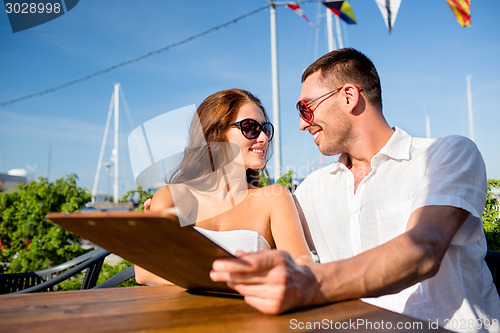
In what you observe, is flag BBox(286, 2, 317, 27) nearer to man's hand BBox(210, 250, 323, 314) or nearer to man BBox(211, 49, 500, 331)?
man BBox(211, 49, 500, 331)

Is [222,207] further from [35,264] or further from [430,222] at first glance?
[35,264]

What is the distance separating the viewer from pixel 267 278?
836 millimetres

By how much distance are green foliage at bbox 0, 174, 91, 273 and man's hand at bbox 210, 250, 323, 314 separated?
4615mm

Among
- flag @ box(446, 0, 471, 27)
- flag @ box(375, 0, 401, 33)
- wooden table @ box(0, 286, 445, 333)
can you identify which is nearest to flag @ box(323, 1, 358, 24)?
flag @ box(375, 0, 401, 33)

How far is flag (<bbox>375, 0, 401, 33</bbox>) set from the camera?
5.22 meters

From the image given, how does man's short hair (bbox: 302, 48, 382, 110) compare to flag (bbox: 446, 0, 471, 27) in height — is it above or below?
below

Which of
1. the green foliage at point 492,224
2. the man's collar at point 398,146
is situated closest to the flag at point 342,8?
the green foliage at point 492,224

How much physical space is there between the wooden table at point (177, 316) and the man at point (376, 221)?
2.2 inches

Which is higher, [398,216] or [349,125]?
[349,125]

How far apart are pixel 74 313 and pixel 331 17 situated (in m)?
15.0

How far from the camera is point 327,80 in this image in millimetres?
2547

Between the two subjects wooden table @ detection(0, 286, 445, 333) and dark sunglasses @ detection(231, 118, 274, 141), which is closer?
wooden table @ detection(0, 286, 445, 333)

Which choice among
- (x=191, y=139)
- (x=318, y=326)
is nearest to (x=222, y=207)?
(x=191, y=139)

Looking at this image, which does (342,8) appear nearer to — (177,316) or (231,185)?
(231,185)
